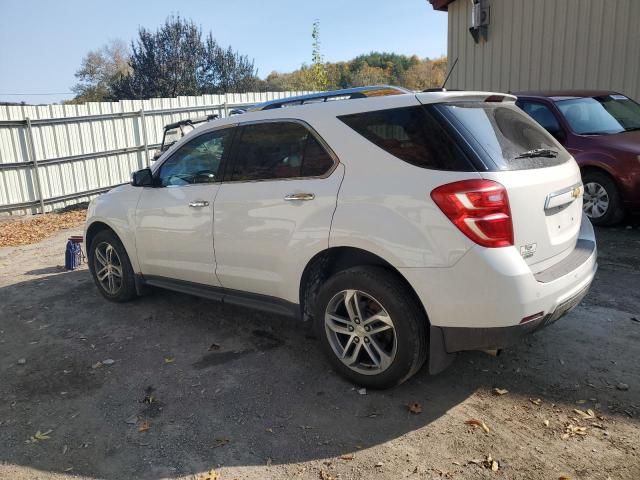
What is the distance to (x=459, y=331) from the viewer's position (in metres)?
3.05

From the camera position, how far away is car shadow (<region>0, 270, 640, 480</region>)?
3.04 m

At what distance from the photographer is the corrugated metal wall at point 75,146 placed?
11.5 metres

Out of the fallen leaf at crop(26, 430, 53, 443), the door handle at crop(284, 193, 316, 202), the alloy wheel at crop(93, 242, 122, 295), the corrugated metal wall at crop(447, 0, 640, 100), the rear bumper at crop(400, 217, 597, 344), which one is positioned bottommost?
the fallen leaf at crop(26, 430, 53, 443)

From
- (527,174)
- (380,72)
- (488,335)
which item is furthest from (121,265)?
(380,72)

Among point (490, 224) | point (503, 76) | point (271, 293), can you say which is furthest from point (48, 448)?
point (503, 76)

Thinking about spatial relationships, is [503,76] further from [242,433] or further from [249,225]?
[242,433]

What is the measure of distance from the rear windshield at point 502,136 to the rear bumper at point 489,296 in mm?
551

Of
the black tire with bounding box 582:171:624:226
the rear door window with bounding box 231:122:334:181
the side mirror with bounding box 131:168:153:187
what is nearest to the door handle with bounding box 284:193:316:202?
the rear door window with bounding box 231:122:334:181

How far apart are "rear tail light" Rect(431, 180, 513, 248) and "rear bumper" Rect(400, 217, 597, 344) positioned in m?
0.07

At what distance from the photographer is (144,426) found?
330 cm

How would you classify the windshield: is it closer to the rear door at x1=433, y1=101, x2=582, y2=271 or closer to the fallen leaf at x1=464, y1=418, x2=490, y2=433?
the rear door at x1=433, y1=101, x2=582, y2=271

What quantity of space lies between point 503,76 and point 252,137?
9.69 metres

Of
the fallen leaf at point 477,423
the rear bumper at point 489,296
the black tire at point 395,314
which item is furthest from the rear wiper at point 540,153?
the fallen leaf at point 477,423

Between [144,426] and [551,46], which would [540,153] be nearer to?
[144,426]
